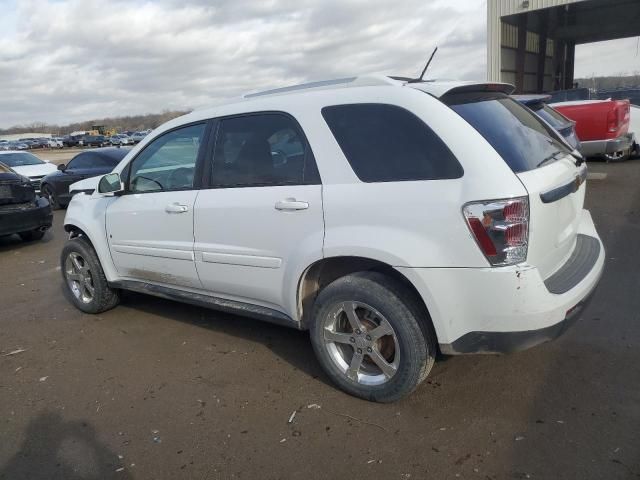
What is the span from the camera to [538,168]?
2.85 metres

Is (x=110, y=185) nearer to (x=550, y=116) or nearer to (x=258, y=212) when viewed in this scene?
(x=258, y=212)

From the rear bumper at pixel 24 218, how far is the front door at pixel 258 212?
5645mm

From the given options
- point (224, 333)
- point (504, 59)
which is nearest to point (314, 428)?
point (224, 333)

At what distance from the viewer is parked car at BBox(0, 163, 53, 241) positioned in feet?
26.1

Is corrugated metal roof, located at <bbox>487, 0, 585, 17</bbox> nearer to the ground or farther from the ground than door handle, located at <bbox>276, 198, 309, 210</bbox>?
farther from the ground

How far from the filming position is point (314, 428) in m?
2.96

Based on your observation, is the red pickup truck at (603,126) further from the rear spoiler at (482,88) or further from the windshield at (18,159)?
the windshield at (18,159)

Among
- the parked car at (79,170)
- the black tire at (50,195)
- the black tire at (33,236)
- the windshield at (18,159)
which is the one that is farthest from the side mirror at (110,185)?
the windshield at (18,159)

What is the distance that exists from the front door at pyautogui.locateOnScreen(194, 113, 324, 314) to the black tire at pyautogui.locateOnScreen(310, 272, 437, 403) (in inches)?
11.0

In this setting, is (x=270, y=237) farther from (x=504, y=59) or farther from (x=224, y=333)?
(x=504, y=59)

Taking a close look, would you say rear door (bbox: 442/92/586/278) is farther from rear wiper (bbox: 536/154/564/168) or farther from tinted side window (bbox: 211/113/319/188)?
tinted side window (bbox: 211/113/319/188)

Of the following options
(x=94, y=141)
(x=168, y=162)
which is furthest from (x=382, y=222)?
(x=94, y=141)

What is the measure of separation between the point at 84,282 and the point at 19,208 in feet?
13.5

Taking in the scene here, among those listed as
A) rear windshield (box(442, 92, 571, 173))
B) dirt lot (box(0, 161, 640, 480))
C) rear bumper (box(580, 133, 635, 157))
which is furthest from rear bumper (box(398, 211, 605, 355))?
rear bumper (box(580, 133, 635, 157))
